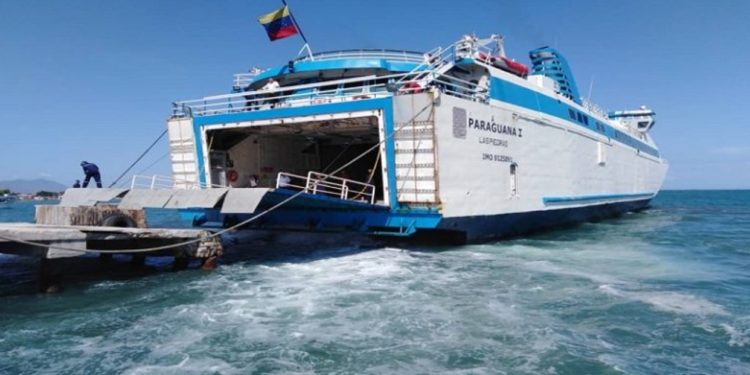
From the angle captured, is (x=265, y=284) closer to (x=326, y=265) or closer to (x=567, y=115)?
(x=326, y=265)

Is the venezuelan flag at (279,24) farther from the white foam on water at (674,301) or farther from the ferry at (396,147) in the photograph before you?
the white foam on water at (674,301)

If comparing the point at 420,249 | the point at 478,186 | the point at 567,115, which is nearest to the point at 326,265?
the point at 420,249

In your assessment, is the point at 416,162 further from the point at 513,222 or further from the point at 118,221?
the point at 118,221

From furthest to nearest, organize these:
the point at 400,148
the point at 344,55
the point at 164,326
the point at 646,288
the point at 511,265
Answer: the point at 344,55 < the point at 400,148 < the point at 511,265 < the point at 646,288 < the point at 164,326

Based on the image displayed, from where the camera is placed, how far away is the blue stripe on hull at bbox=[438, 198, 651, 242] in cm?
1256

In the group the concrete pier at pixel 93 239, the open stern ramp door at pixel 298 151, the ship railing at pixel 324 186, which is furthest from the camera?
the open stern ramp door at pixel 298 151

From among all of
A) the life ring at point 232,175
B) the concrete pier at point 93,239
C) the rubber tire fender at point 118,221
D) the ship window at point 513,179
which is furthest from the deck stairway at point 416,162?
the rubber tire fender at point 118,221

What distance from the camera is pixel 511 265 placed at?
34.1 ft

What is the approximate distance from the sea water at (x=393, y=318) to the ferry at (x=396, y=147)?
4.97ft

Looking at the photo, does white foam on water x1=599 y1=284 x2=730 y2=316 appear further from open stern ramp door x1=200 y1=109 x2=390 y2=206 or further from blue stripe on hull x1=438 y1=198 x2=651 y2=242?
open stern ramp door x1=200 y1=109 x2=390 y2=206

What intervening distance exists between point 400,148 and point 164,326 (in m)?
6.84

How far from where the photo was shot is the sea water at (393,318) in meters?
5.07

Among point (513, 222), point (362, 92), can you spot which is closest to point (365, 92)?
point (362, 92)

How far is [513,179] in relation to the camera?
1404 cm
